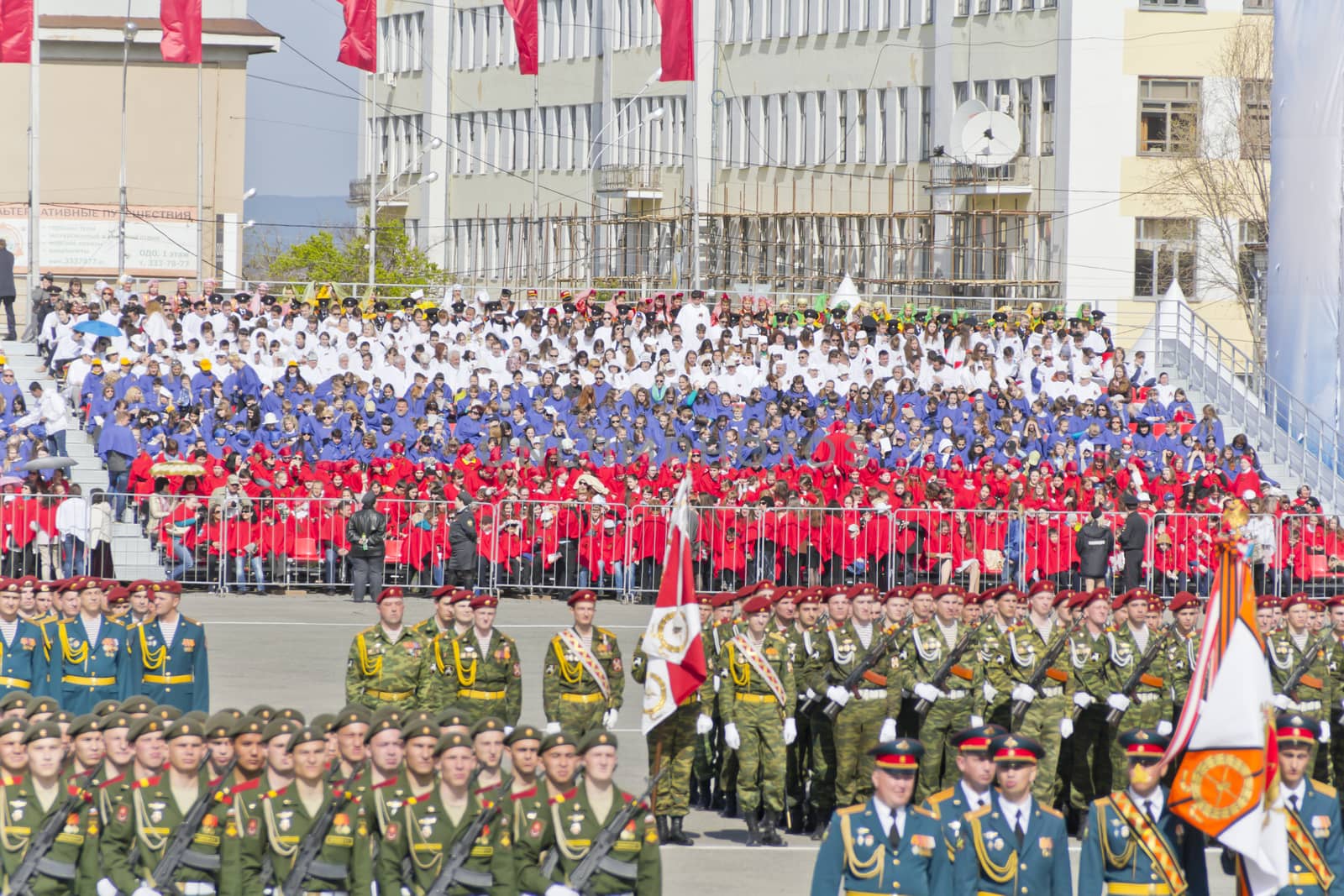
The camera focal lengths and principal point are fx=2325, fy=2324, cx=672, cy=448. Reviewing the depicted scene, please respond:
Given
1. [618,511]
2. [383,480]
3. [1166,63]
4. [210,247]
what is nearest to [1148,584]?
[618,511]

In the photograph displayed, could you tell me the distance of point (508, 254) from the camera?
68.0 meters

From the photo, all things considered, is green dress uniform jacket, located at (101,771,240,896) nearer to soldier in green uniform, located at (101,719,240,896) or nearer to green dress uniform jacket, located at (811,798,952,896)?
soldier in green uniform, located at (101,719,240,896)

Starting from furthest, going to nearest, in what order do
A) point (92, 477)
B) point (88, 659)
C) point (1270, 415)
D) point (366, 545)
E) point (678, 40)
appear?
point (678, 40) → point (1270, 415) → point (92, 477) → point (366, 545) → point (88, 659)

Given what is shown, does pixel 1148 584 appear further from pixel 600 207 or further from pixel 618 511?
pixel 600 207

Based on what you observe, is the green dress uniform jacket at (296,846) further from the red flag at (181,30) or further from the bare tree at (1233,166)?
the bare tree at (1233,166)

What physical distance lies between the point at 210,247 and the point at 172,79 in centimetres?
536

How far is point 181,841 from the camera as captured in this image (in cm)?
1041

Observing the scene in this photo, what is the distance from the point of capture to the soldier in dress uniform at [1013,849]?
32.3 ft

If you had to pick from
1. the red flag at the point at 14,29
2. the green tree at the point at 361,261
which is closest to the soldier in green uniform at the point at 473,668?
the red flag at the point at 14,29

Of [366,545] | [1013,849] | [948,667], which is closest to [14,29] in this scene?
[366,545]

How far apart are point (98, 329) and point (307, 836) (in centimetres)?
1903

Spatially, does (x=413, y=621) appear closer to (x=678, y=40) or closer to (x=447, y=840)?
(x=447, y=840)

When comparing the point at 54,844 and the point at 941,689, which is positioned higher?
the point at 941,689

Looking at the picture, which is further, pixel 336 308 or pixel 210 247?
pixel 210 247
